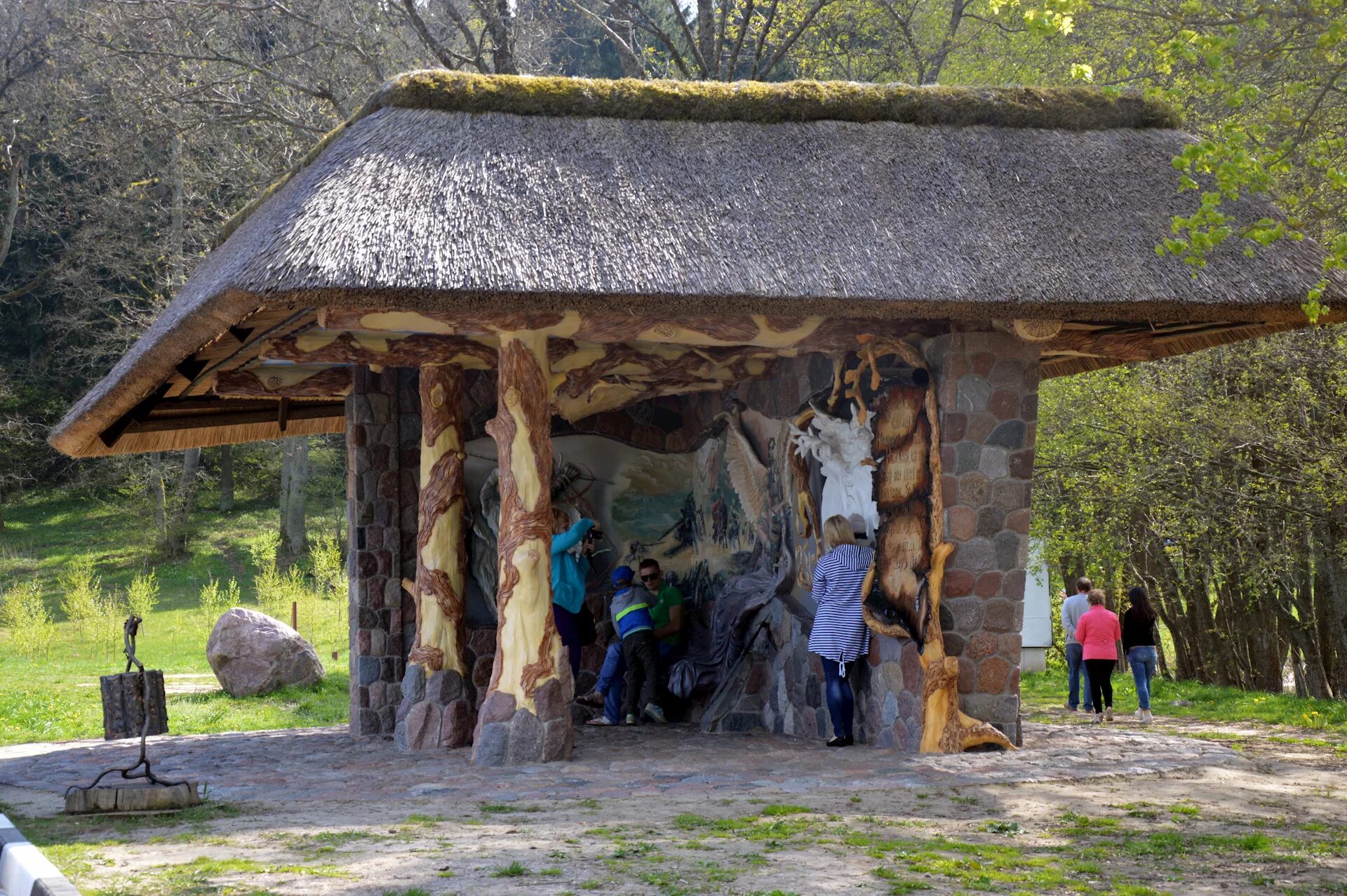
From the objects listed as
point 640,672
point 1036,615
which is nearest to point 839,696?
point 640,672

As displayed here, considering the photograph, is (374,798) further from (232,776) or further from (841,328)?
(841,328)

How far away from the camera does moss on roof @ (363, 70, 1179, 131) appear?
29.4 feet

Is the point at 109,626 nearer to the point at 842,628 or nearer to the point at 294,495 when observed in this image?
the point at 294,495

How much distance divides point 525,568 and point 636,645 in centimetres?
235

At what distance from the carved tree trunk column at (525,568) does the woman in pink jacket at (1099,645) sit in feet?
16.9

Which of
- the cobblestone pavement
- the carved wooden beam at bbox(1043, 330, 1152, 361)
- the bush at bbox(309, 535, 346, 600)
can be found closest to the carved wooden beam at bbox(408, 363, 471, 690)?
the cobblestone pavement

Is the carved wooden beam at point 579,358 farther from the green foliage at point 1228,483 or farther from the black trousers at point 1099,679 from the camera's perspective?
the green foliage at point 1228,483

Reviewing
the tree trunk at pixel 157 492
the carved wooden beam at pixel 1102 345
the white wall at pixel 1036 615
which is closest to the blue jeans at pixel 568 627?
the carved wooden beam at pixel 1102 345

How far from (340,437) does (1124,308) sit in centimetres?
2609

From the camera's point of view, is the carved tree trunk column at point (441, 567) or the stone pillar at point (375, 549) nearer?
the carved tree trunk column at point (441, 567)

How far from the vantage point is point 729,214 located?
27.7 ft

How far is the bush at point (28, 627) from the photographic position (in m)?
18.7

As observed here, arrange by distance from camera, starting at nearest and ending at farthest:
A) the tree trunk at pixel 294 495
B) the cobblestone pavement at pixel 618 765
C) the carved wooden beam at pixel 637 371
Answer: the cobblestone pavement at pixel 618 765
the carved wooden beam at pixel 637 371
the tree trunk at pixel 294 495

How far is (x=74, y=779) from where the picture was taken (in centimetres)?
826
